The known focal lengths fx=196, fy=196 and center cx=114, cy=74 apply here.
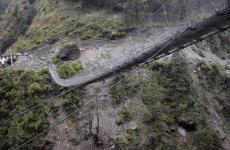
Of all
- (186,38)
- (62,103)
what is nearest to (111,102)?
(62,103)

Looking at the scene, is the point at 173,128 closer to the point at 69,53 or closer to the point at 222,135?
the point at 222,135

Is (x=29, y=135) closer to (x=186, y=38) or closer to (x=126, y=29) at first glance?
(x=186, y=38)

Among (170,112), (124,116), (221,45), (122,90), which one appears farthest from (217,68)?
(124,116)

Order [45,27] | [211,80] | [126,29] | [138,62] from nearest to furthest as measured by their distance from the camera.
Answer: [138,62]
[211,80]
[126,29]
[45,27]

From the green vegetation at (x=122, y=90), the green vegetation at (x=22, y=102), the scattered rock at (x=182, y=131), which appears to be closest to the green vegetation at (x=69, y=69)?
the green vegetation at (x=22, y=102)

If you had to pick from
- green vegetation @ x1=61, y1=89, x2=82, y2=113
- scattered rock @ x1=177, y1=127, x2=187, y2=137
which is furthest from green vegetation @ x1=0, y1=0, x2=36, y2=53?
scattered rock @ x1=177, y1=127, x2=187, y2=137

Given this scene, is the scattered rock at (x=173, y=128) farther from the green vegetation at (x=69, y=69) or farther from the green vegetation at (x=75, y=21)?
the green vegetation at (x=75, y=21)
